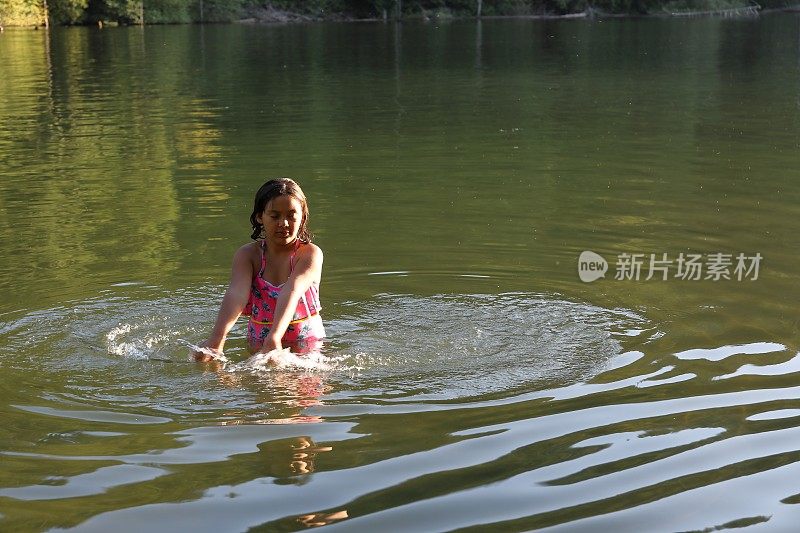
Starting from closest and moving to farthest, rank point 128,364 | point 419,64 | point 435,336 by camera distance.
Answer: point 128,364 → point 435,336 → point 419,64

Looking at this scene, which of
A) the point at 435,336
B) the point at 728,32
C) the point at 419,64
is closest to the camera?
the point at 435,336

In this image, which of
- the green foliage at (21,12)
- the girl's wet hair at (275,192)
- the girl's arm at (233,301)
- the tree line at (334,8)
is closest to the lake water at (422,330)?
the girl's arm at (233,301)

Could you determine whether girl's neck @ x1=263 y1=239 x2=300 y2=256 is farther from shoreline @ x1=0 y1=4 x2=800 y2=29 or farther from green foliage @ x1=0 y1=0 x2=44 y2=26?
shoreline @ x1=0 y1=4 x2=800 y2=29

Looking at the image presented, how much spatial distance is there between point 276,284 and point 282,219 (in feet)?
1.44

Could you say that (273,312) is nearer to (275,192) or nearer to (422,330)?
(275,192)

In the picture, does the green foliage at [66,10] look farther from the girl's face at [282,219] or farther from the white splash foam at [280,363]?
the white splash foam at [280,363]

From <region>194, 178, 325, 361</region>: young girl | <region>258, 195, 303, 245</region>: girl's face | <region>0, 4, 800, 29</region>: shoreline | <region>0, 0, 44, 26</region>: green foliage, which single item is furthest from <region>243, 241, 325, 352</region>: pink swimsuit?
<region>0, 4, 800, 29</region>: shoreline

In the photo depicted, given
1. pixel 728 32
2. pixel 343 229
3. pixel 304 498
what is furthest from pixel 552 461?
pixel 728 32

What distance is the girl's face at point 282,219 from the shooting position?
625 cm

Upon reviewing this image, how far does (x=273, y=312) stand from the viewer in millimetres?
6605

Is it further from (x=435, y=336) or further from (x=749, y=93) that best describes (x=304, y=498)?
(x=749, y=93)

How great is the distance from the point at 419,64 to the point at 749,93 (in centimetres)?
1270

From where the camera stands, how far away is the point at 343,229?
33.6 feet

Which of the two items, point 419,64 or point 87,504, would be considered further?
point 419,64
